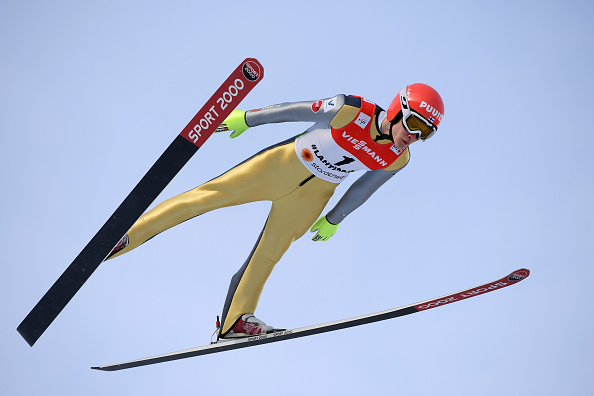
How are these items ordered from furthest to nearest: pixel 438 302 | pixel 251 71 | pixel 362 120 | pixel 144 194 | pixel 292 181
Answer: pixel 292 181, pixel 438 302, pixel 362 120, pixel 144 194, pixel 251 71

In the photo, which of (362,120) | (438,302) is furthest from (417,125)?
(438,302)

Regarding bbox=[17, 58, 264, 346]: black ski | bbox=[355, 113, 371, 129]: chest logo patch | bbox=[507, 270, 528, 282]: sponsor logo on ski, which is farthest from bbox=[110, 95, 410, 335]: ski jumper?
bbox=[507, 270, 528, 282]: sponsor logo on ski

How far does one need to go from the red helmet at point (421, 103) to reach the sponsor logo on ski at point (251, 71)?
915mm

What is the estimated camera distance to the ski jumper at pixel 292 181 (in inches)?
196

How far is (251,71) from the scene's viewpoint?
443 centimetres

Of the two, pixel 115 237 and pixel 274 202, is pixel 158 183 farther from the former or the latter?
Result: pixel 274 202

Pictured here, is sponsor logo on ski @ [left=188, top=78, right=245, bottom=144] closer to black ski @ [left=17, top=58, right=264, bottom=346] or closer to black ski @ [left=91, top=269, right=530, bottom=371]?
black ski @ [left=17, top=58, right=264, bottom=346]

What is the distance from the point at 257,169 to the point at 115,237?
41.1 inches

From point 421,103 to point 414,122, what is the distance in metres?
0.12

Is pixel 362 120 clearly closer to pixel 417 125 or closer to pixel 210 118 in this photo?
pixel 417 125

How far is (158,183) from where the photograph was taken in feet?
15.3

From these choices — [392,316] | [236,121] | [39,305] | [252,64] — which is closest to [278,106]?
[236,121]

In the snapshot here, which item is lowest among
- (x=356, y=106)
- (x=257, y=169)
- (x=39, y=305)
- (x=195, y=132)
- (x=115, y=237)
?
(x=39, y=305)

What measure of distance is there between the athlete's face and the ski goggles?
0.10 feet
